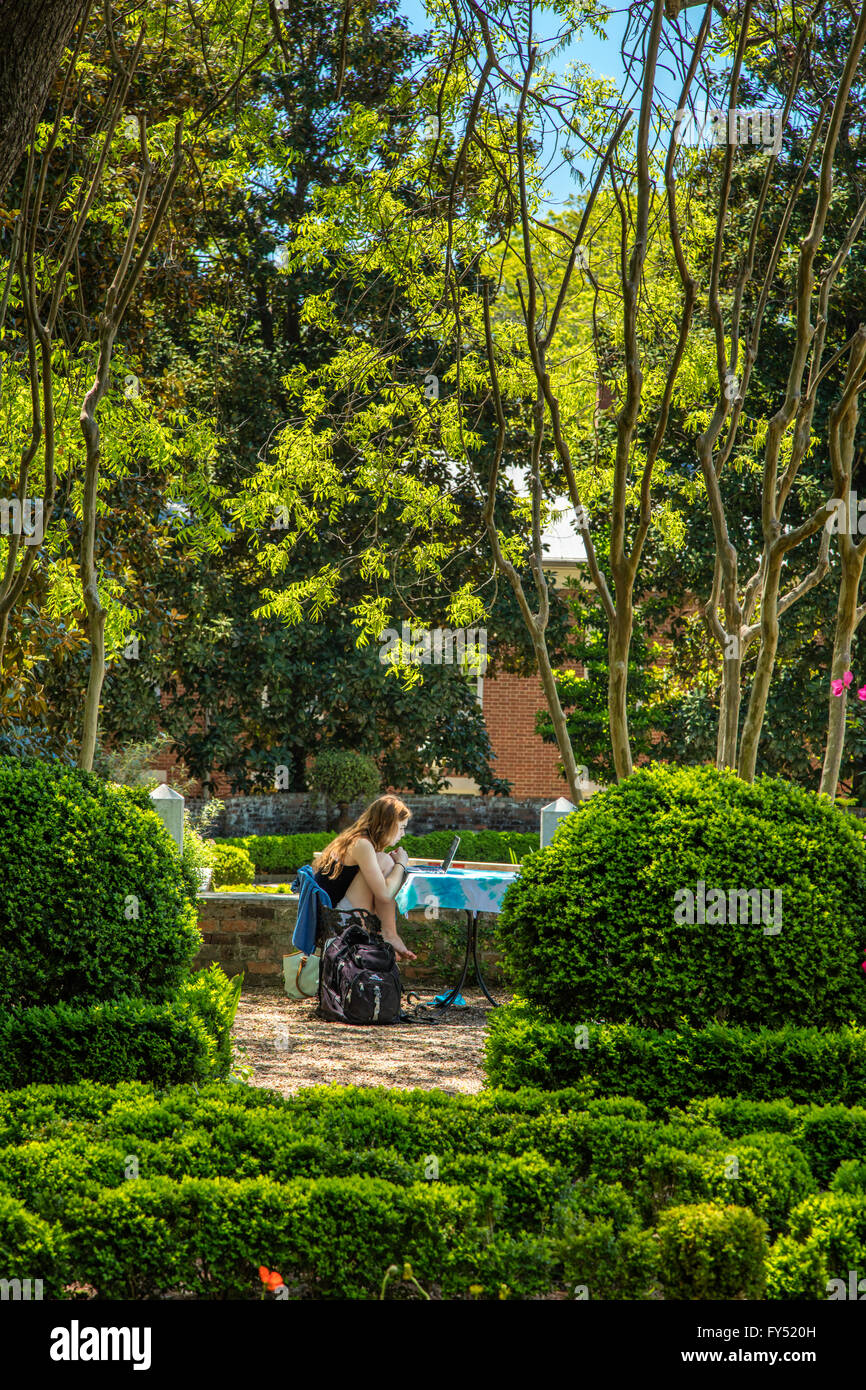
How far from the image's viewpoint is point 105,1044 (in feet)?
12.7

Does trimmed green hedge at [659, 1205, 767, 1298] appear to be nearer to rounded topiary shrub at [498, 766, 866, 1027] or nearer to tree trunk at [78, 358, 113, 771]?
rounded topiary shrub at [498, 766, 866, 1027]

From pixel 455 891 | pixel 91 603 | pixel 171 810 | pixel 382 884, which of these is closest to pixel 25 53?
pixel 91 603

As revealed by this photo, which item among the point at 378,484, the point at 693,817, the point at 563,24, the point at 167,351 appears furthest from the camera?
the point at 167,351

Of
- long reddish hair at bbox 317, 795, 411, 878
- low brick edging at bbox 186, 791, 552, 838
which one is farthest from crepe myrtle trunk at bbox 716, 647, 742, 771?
low brick edging at bbox 186, 791, 552, 838

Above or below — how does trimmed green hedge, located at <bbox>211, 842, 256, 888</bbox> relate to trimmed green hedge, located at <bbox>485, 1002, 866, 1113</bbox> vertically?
below

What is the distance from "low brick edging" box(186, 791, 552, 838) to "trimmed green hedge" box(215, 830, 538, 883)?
37 centimetres

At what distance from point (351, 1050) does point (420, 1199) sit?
398 centimetres

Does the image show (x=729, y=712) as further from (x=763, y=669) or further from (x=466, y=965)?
(x=466, y=965)

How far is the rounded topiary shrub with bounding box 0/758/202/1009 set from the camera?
12.9 ft

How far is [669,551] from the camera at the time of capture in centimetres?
1638
